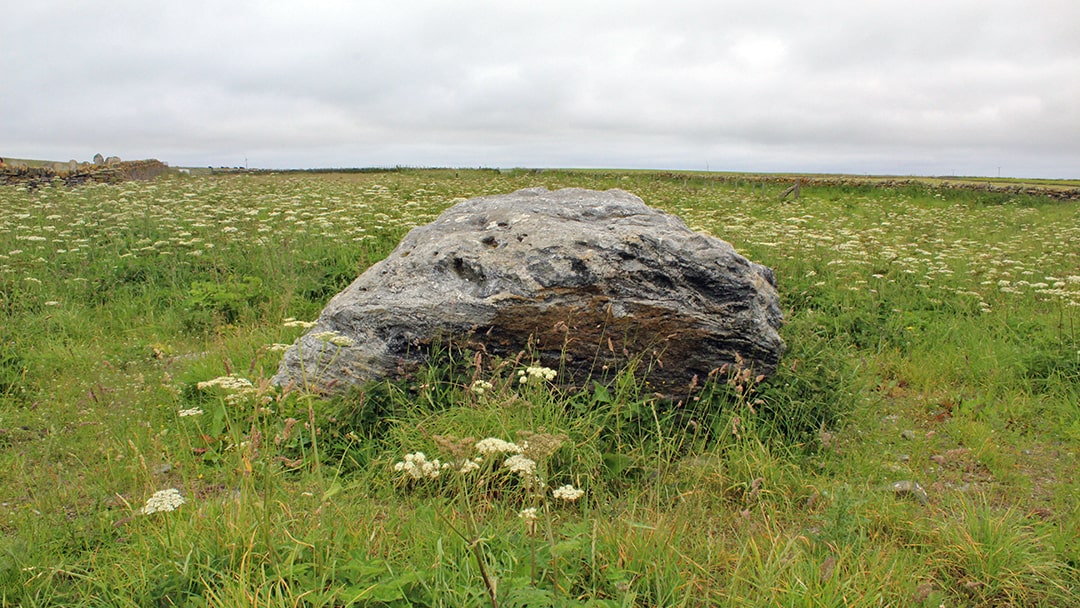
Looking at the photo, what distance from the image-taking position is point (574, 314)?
4.46 m

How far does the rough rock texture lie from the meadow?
0.20 meters

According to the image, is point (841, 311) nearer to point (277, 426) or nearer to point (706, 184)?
point (277, 426)

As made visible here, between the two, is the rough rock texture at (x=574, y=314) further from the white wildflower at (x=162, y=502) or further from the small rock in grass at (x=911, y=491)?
the white wildflower at (x=162, y=502)

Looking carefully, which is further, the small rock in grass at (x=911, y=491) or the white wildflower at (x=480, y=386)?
the small rock in grass at (x=911, y=491)

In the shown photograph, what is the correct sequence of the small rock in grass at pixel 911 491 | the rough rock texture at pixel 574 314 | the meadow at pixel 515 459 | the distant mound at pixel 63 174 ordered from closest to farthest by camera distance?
the meadow at pixel 515 459 < the small rock in grass at pixel 911 491 < the rough rock texture at pixel 574 314 < the distant mound at pixel 63 174

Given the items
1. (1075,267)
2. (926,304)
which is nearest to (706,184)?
(1075,267)

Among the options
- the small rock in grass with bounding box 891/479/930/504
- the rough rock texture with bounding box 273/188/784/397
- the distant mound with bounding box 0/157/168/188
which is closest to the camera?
the small rock in grass with bounding box 891/479/930/504

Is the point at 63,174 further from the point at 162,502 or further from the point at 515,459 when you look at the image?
the point at 515,459

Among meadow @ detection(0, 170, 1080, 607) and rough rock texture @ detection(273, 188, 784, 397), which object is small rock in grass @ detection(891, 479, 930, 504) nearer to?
meadow @ detection(0, 170, 1080, 607)

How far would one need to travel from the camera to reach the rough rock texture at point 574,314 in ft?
14.7

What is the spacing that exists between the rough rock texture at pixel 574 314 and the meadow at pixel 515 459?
0.65ft

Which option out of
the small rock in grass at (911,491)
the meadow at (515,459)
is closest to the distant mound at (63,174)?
the meadow at (515,459)

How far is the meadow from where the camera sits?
8.25 ft

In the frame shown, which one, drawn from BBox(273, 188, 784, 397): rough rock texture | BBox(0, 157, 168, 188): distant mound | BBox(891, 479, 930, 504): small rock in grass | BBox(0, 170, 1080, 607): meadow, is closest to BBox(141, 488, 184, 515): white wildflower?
BBox(0, 170, 1080, 607): meadow
